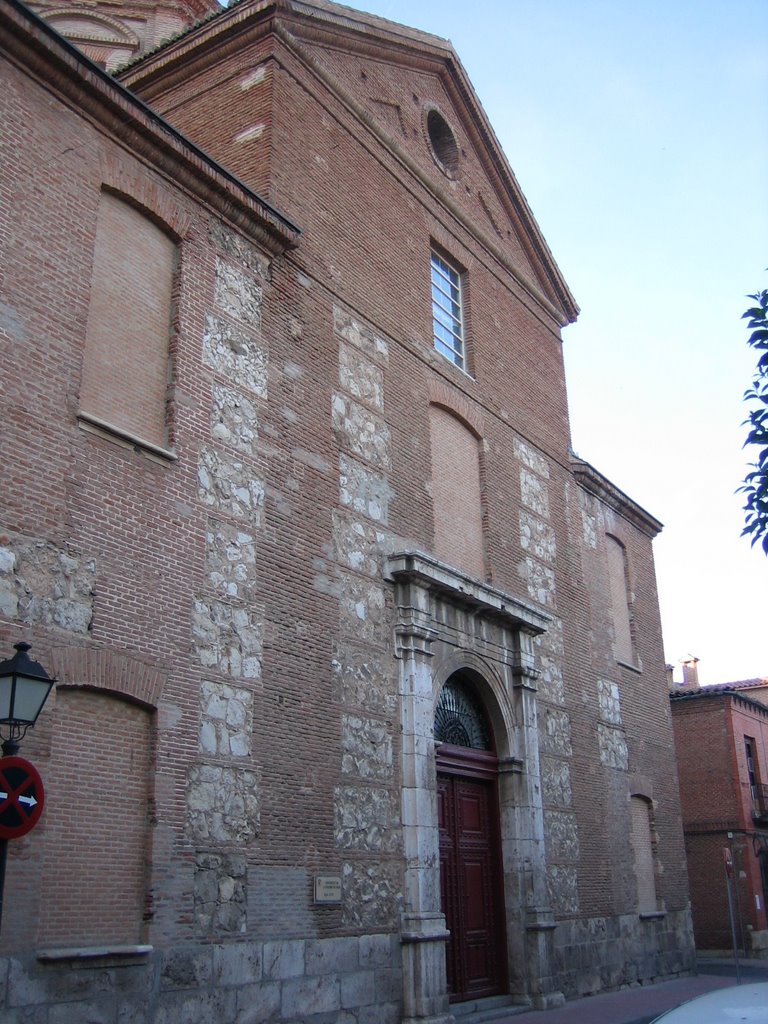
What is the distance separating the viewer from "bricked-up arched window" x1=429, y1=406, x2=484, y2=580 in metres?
15.0

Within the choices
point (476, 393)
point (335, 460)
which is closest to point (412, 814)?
point (335, 460)

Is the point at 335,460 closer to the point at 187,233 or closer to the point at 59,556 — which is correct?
the point at 187,233

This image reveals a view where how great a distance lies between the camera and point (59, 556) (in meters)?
8.93

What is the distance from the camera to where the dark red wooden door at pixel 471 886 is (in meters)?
13.5

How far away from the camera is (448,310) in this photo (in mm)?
17188

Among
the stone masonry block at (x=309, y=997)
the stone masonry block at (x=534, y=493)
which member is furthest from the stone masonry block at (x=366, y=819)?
the stone masonry block at (x=534, y=493)

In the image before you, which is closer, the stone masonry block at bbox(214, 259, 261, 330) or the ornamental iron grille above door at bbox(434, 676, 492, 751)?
the stone masonry block at bbox(214, 259, 261, 330)

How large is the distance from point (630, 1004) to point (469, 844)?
3.70m

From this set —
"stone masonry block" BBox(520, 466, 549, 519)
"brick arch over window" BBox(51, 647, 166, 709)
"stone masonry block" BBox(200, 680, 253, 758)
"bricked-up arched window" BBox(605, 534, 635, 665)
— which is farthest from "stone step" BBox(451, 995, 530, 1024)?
"bricked-up arched window" BBox(605, 534, 635, 665)

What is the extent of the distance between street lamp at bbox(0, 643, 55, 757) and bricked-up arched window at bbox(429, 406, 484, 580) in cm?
803

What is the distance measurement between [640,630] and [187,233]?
13595 millimetres

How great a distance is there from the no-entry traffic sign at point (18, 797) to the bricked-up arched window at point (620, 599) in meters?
14.7

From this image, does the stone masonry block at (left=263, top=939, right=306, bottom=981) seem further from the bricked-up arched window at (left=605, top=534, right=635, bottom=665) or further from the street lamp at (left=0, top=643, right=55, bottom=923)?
the bricked-up arched window at (left=605, top=534, right=635, bottom=665)

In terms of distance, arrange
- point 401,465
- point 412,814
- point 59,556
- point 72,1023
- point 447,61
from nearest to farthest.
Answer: point 72,1023 < point 59,556 < point 412,814 < point 401,465 < point 447,61
